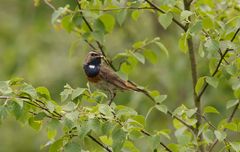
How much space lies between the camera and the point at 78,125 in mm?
3852

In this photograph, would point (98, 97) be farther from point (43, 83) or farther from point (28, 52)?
point (43, 83)

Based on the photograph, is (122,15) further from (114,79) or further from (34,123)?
(34,123)

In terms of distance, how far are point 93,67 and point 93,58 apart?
7 centimetres

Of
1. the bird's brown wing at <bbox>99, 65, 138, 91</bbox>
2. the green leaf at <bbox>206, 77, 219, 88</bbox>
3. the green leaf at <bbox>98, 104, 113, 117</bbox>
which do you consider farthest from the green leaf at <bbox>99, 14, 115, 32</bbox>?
the green leaf at <bbox>98, 104, 113, 117</bbox>

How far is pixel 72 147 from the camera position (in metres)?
3.92

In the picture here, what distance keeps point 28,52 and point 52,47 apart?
1370 mm

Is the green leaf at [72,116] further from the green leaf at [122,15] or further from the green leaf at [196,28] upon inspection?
the green leaf at [122,15]

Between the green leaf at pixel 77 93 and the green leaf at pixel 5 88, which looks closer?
the green leaf at pixel 5 88

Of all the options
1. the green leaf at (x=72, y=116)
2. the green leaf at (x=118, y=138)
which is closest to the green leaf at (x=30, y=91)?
the green leaf at (x=72, y=116)

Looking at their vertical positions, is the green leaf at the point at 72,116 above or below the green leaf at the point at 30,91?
below

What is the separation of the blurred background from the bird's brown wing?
7.97 ft

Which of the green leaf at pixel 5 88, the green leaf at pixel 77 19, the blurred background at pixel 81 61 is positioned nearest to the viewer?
the green leaf at pixel 5 88

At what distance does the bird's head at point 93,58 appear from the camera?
4.89m

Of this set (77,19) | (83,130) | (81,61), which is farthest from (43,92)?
(81,61)
